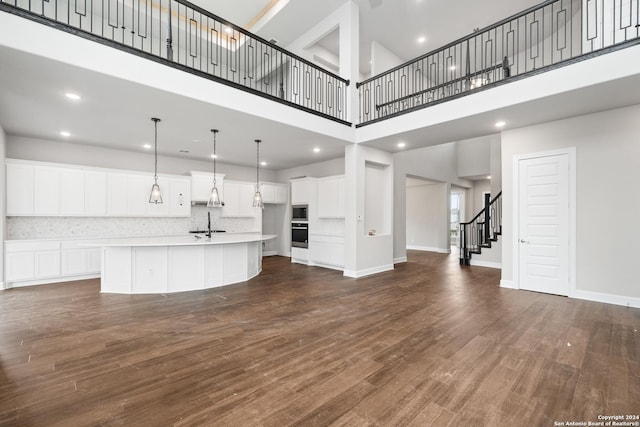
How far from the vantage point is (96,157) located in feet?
21.2

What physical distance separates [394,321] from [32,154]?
7.80 metres

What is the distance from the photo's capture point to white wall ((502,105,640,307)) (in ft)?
13.4

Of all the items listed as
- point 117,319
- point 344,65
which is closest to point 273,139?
point 344,65

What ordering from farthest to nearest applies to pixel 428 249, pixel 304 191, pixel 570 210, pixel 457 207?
pixel 457 207 → pixel 428 249 → pixel 304 191 → pixel 570 210

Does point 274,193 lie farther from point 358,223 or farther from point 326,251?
point 358,223

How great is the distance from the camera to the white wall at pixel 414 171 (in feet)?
26.5

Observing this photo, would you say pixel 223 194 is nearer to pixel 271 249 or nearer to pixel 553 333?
pixel 271 249

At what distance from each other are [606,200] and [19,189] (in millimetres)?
10226

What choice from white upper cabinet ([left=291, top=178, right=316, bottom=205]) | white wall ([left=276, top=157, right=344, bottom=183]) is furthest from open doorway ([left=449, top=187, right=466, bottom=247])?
white upper cabinet ([left=291, top=178, right=316, bottom=205])

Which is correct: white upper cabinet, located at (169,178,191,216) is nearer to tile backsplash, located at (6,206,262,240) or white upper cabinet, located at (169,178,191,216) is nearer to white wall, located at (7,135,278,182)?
tile backsplash, located at (6,206,262,240)

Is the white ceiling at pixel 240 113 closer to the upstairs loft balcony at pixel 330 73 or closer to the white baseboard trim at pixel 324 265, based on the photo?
the upstairs loft balcony at pixel 330 73

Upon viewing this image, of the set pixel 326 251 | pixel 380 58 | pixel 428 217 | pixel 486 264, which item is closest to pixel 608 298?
pixel 486 264

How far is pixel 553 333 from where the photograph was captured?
10.4 feet

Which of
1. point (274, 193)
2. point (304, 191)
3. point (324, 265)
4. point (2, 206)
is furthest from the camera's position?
point (274, 193)
